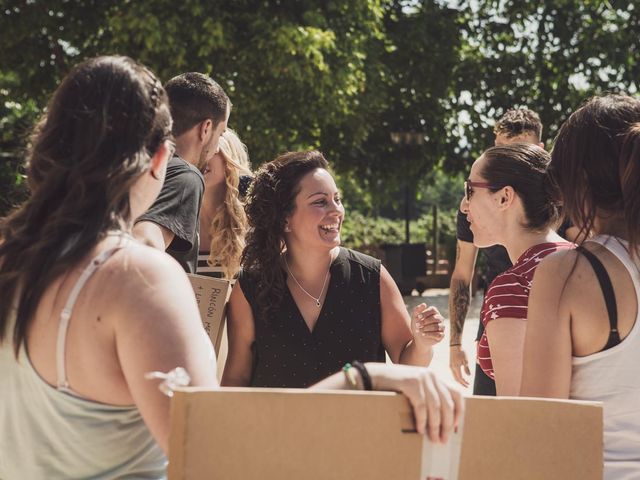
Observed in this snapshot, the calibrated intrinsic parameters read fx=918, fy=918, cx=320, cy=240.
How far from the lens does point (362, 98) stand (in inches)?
664

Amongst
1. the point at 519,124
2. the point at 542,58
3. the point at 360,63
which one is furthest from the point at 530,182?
the point at 542,58

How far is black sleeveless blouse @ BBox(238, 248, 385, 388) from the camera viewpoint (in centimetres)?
316

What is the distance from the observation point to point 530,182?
3.20 meters

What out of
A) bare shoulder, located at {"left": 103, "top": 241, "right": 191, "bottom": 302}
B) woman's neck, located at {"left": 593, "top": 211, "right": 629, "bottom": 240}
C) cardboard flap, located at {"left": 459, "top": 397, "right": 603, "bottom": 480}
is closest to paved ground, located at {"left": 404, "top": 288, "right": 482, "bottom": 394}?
woman's neck, located at {"left": 593, "top": 211, "right": 629, "bottom": 240}

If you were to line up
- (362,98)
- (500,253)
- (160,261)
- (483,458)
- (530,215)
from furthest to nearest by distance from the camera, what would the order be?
1. (362,98)
2. (500,253)
3. (530,215)
4. (160,261)
5. (483,458)

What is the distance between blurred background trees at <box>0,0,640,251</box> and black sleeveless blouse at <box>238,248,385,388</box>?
1080 cm

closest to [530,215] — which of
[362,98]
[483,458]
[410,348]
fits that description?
[410,348]

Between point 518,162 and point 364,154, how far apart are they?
1652 centimetres

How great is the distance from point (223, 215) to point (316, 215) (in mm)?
1066

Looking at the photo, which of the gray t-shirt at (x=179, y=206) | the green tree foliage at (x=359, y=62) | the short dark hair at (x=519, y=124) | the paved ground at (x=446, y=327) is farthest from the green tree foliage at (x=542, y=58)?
the gray t-shirt at (x=179, y=206)

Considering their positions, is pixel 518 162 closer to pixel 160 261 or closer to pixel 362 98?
pixel 160 261

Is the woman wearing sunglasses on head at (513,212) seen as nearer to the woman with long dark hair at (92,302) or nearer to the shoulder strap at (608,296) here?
the shoulder strap at (608,296)

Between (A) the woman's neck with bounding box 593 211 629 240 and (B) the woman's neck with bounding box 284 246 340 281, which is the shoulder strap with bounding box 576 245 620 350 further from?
(B) the woman's neck with bounding box 284 246 340 281

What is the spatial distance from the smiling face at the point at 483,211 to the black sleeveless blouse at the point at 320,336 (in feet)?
1.40
